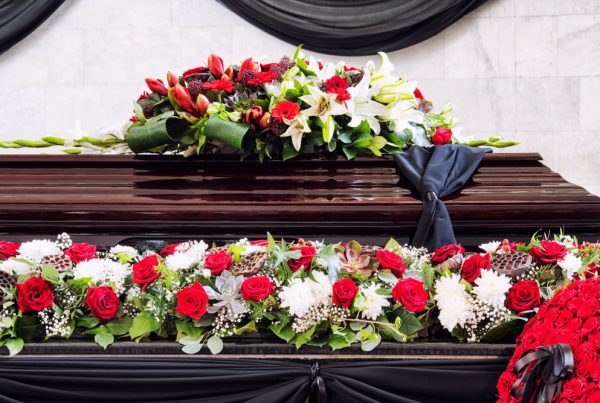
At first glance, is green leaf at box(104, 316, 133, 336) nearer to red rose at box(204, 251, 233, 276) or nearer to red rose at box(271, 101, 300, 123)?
red rose at box(204, 251, 233, 276)

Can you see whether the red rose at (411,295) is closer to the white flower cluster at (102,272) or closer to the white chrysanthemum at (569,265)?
the white chrysanthemum at (569,265)

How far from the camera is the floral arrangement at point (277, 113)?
2.14 meters

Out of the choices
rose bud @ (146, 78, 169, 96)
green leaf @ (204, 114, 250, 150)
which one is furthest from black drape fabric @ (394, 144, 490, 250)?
rose bud @ (146, 78, 169, 96)

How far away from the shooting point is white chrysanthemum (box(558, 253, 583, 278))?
165 cm

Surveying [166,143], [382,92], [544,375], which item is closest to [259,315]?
[544,375]

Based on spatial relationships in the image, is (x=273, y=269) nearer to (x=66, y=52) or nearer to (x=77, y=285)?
(x=77, y=285)

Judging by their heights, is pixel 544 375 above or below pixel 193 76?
below

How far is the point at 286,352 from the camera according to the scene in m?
1.55

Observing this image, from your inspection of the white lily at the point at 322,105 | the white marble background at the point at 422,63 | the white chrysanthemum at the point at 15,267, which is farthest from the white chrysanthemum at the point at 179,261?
the white marble background at the point at 422,63

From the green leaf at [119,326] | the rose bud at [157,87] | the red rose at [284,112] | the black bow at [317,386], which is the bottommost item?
the black bow at [317,386]

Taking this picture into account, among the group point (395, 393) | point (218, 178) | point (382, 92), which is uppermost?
point (382, 92)

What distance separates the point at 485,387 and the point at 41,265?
1006mm

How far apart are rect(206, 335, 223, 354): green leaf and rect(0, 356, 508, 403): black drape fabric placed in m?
0.02

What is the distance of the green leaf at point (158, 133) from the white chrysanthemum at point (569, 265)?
1138mm
